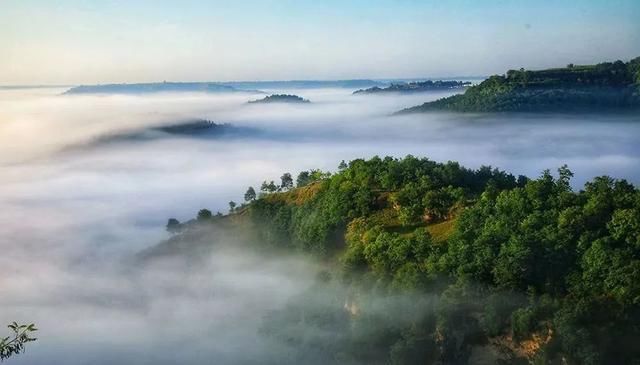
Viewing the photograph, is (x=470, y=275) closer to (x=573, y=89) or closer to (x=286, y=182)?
(x=286, y=182)

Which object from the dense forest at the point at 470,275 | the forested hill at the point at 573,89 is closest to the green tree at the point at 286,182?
the dense forest at the point at 470,275

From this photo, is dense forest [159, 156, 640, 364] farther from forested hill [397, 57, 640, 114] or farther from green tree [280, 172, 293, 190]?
forested hill [397, 57, 640, 114]

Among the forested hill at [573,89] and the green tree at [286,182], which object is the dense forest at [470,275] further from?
the forested hill at [573,89]

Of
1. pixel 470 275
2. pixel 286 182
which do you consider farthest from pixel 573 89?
pixel 470 275

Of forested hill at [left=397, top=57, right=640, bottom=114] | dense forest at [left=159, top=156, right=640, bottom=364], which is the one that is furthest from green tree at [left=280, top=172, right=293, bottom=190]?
forested hill at [left=397, top=57, right=640, bottom=114]

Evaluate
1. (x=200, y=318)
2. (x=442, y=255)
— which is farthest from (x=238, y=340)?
(x=442, y=255)

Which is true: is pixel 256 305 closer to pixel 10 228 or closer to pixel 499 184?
pixel 499 184
